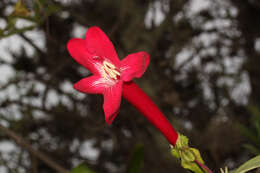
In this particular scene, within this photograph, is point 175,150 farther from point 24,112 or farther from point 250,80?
point 250,80

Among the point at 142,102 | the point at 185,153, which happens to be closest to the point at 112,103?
the point at 142,102

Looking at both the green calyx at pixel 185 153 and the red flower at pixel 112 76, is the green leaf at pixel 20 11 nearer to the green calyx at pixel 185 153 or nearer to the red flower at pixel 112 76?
the red flower at pixel 112 76

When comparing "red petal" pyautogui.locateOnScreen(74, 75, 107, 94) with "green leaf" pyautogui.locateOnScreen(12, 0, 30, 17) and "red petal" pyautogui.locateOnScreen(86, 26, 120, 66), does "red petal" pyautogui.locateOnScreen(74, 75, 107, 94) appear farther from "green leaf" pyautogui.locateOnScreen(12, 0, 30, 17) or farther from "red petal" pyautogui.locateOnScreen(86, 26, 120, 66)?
"green leaf" pyautogui.locateOnScreen(12, 0, 30, 17)

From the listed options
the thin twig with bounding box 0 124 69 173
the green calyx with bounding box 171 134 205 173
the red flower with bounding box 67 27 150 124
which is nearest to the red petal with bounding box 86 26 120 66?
the red flower with bounding box 67 27 150 124

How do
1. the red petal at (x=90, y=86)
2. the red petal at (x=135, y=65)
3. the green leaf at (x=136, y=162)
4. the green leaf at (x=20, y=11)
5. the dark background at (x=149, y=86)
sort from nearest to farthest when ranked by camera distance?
the red petal at (x=135, y=65), the red petal at (x=90, y=86), the green leaf at (x=136, y=162), the green leaf at (x=20, y=11), the dark background at (x=149, y=86)

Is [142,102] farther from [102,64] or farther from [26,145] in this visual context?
[26,145]

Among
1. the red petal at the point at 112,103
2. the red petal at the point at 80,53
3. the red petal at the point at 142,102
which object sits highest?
the red petal at the point at 80,53

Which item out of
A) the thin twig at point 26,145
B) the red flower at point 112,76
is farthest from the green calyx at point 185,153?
the thin twig at point 26,145
